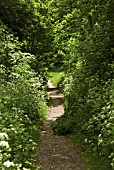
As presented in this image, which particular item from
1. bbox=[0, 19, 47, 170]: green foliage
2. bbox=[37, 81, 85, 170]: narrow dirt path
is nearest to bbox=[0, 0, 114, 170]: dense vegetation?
bbox=[0, 19, 47, 170]: green foliage

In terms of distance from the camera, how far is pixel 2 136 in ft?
17.3

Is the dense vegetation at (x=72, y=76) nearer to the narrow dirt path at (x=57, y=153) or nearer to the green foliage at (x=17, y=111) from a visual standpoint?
the green foliage at (x=17, y=111)

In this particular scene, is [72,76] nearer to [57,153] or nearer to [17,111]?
[57,153]

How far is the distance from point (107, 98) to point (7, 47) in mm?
7982

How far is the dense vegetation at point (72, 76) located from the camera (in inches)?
357

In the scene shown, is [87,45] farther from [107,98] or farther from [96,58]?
[107,98]

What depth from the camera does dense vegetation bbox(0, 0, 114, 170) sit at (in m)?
9.06

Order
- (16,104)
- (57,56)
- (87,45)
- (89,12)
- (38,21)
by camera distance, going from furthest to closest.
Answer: (57,56) < (38,21) < (89,12) < (87,45) < (16,104)

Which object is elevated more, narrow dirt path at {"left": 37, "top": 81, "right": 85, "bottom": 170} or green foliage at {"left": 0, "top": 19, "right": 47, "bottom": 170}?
green foliage at {"left": 0, "top": 19, "right": 47, "bottom": 170}

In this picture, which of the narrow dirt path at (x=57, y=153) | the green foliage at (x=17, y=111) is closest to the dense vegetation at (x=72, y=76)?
the green foliage at (x=17, y=111)

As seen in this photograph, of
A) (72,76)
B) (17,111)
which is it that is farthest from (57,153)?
(72,76)

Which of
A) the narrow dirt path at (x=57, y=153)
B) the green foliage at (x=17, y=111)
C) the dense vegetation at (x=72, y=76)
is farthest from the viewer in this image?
the narrow dirt path at (x=57, y=153)

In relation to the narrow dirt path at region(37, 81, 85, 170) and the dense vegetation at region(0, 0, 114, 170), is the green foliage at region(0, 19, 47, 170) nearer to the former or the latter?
the dense vegetation at region(0, 0, 114, 170)

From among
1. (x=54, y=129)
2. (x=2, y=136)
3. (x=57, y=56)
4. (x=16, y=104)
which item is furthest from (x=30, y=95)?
(x=57, y=56)
